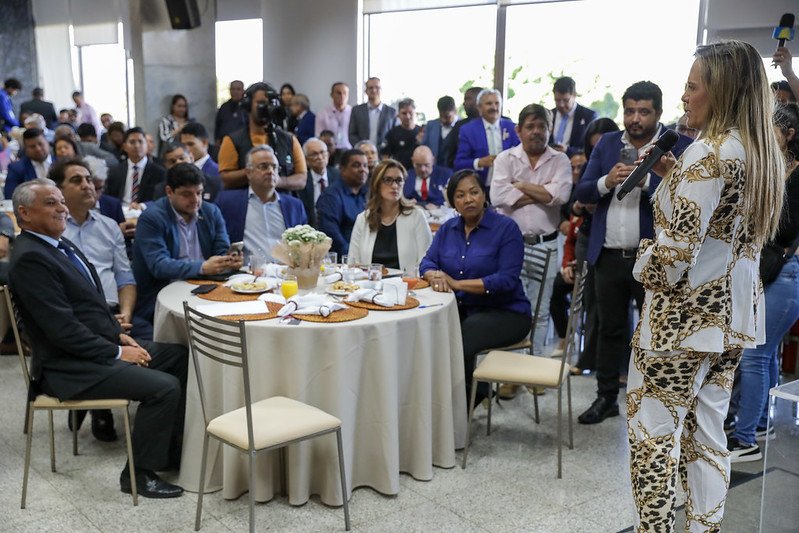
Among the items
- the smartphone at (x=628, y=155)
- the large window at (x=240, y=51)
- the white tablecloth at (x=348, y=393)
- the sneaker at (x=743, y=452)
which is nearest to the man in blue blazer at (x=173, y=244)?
the white tablecloth at (x=348, y=393)

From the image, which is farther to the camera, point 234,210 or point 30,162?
point 30,162

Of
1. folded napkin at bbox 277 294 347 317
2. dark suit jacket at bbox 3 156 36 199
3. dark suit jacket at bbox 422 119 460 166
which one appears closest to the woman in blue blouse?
folded napkin at bbox 277 294 347 317

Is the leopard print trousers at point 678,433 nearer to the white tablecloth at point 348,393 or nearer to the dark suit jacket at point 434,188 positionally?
the white tablecloth at point 348,393

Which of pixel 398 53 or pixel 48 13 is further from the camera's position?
pixel 48 13

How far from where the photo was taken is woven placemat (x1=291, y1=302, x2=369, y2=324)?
2922mm

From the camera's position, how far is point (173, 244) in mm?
3744

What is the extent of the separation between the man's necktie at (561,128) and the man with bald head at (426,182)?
978 mm

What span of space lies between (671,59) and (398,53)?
3.72 metres

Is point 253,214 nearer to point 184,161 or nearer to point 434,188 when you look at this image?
point 184,161

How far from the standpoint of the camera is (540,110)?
4.42 m

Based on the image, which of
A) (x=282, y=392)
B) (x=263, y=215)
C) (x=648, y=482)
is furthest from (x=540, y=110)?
(x=648, y=482)

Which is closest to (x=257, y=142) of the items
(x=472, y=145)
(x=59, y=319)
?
(x=472, y=145)

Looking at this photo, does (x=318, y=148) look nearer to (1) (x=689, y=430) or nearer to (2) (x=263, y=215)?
(2) (x=263, y=215)

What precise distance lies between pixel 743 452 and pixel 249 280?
2.34m
